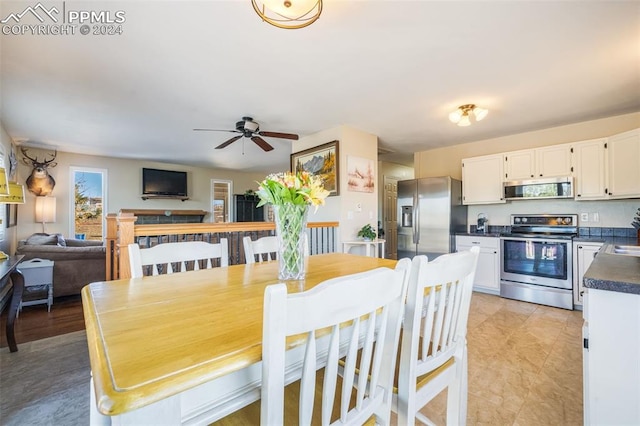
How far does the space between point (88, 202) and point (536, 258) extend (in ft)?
27.1

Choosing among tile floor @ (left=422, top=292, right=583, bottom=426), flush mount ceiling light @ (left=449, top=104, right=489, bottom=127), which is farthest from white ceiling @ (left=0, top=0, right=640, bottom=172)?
tile floor @ (left=422, top=292, right=583, bottom=426)

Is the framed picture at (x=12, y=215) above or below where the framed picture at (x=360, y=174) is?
below

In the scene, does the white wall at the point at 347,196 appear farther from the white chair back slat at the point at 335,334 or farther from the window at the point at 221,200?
the window at the point at 221,200

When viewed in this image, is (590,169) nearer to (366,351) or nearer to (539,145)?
(539,145)

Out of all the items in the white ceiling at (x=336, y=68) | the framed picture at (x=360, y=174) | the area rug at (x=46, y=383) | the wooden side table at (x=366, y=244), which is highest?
the white ceiling at (x=336, y=68)

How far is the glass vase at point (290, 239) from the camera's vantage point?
1.36m

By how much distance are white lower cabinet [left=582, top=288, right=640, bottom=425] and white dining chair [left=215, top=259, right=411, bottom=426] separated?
87 centimetres

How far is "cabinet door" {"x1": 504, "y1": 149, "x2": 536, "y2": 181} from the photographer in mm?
3930

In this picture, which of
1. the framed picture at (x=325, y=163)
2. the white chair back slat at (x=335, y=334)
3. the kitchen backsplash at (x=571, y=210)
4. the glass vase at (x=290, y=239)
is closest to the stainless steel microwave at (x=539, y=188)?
the kitchen backsplash at (x=571, y=210)

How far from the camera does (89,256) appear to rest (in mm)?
3746

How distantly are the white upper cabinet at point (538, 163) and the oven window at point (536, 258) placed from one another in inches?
38.6

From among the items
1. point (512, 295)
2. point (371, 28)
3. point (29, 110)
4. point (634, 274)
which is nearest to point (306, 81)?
point (371, 28)

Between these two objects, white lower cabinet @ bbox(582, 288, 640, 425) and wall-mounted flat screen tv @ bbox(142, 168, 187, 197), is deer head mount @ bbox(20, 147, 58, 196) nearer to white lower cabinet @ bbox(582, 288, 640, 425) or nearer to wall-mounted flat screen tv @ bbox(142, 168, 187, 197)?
wall-mounted flat screen tv @ bbox(142, 168, 187, 197)

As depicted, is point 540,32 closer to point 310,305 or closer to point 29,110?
point 310,305
